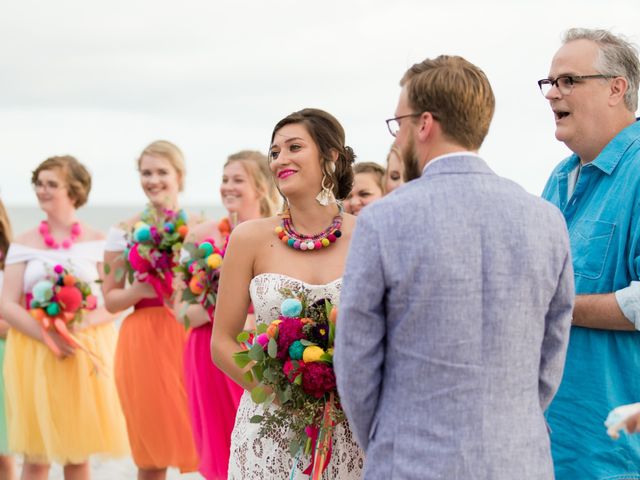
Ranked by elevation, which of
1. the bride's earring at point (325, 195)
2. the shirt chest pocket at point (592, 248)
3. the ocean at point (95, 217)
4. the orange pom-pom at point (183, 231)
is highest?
the bride's earring at point (325, 195)

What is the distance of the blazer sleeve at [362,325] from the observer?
267 cm

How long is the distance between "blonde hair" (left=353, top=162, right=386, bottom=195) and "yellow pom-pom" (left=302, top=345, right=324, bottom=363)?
351cm

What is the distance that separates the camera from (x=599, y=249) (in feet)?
12.0

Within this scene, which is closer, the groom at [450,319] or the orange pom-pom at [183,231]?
the groom at [450,319]

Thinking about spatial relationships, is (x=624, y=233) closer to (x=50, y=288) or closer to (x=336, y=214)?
(x=336, y=214)

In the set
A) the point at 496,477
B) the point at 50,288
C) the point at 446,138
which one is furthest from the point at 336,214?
the point at 50,288

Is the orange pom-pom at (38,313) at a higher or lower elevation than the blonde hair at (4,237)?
lower

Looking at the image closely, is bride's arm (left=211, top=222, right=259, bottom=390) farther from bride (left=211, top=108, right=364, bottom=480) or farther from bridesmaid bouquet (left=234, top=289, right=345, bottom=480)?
bridesmaid bouquet (left=234, top=289, right=345, bottom=480)

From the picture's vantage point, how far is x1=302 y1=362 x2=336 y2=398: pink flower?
342 cm

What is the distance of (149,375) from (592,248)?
3925 mm

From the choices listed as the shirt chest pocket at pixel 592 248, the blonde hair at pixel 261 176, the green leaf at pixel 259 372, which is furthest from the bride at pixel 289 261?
the blonde hair at pixel 261 176

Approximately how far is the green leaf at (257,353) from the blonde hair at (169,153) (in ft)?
11.9

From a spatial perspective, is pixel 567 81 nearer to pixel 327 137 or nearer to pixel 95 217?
pixel 327 137

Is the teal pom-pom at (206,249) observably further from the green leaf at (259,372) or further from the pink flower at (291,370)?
the pink flower at (291,370)
